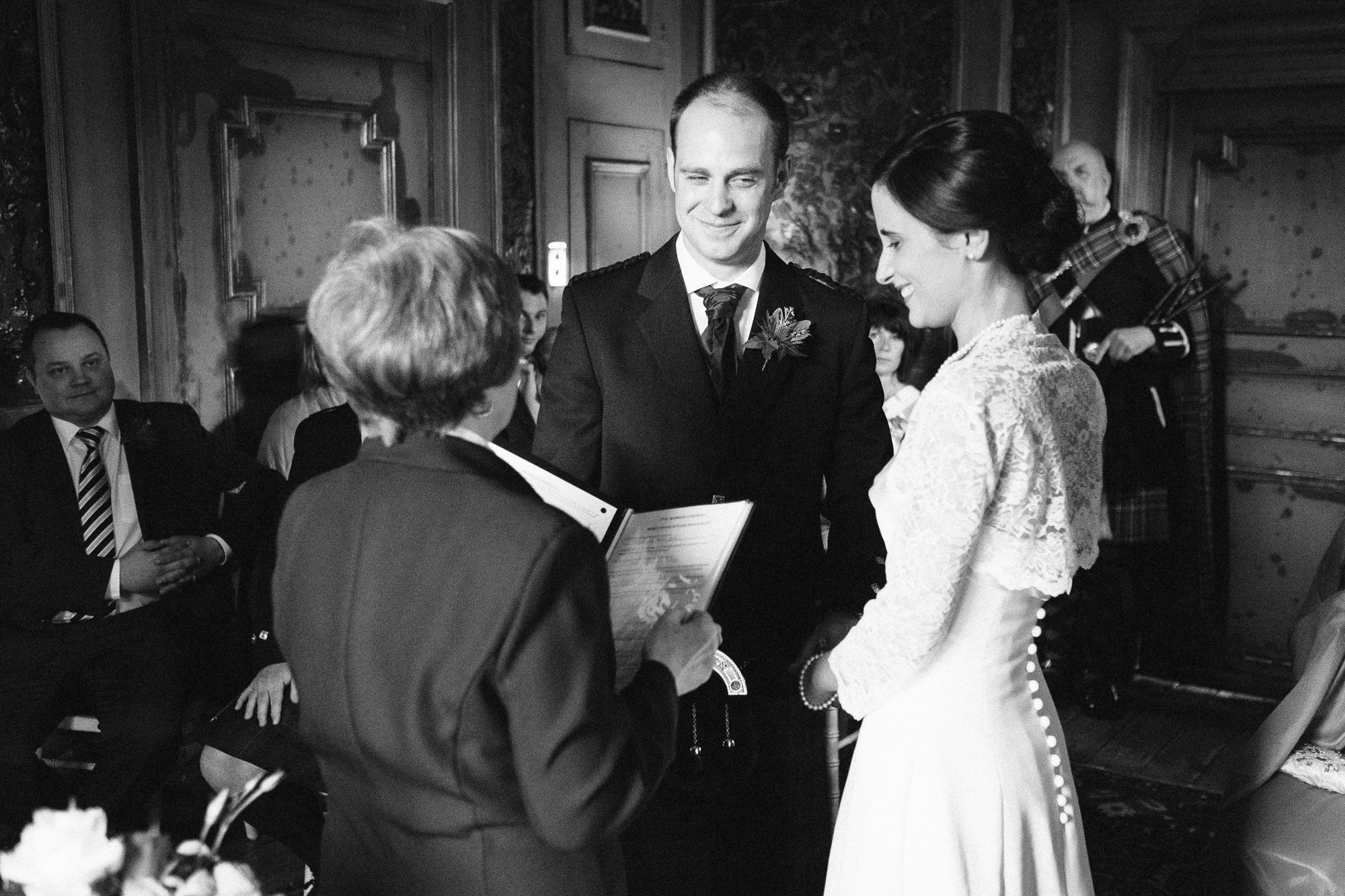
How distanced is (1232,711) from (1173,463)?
2.87 ft

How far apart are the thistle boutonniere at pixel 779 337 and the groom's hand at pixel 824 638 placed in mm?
437

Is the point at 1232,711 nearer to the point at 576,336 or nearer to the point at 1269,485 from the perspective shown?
the point at 1269,485

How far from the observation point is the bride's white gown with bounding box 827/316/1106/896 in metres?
1.79

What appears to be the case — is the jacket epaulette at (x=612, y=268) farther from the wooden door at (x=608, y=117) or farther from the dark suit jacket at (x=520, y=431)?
the wooden door at (x=608, y=117)

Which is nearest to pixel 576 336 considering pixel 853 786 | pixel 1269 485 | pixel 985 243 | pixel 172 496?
pixel 985 243

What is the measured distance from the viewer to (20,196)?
11.3ft

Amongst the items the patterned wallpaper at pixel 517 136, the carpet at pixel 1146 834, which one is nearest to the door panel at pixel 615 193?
the patterned wallpaper at pixel 517 136

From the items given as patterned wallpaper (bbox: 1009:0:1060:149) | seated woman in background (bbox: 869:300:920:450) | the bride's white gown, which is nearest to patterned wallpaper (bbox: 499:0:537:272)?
seated woman in background (bbox: 869:300:920:450)

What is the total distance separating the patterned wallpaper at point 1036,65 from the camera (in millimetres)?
4738

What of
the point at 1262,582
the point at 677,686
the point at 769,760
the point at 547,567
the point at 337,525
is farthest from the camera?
the point at 1262,582

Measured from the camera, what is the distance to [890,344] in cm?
440

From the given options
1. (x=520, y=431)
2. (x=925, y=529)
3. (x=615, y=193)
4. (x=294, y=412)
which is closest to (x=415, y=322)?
(x=925, y=529)

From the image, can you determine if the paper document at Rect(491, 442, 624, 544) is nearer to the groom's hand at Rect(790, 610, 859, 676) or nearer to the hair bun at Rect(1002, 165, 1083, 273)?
the groom's hand at Rect(790, 610, 859, 676)

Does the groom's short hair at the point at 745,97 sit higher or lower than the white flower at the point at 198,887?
higher
